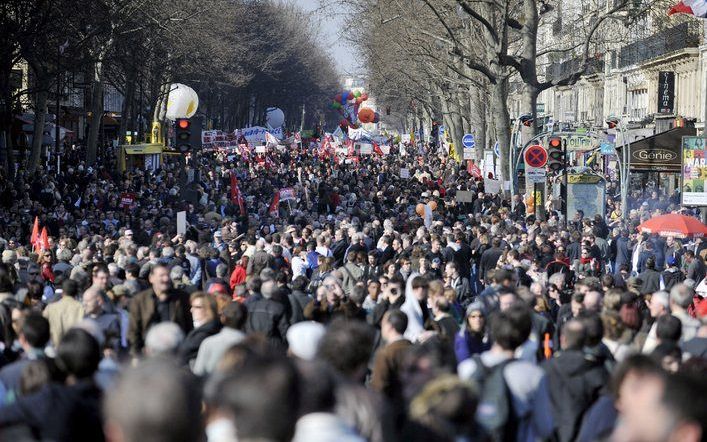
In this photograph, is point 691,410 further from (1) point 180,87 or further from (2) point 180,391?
(1) point 180,87

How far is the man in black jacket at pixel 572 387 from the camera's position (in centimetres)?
763

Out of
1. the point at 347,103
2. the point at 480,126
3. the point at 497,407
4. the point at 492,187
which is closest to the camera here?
the point at 497,407

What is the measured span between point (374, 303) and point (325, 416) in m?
7.72

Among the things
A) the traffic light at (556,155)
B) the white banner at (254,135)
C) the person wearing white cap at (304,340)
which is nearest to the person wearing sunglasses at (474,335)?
the person wearing white cap at (304,340)

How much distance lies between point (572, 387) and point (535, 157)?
1970cm

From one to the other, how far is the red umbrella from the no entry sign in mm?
6619

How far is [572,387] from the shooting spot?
25.2ft

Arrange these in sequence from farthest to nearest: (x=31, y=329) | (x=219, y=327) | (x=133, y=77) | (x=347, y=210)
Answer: (x=133, y=77) < (x=347, y=210) < (x=219, y=327) < (x=31, y=329)

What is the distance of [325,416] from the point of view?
507 cm

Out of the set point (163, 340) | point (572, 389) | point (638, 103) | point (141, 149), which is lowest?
point (572, 389)

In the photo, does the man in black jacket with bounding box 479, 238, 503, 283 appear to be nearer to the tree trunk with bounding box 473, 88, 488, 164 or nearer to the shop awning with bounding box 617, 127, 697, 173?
the shop awning with bounding box 617, 127, 697, 173

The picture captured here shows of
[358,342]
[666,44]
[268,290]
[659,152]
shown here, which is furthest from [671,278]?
[666,44]

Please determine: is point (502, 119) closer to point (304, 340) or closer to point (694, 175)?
point (694, 175)

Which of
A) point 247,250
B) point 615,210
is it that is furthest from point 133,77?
point 247,250
